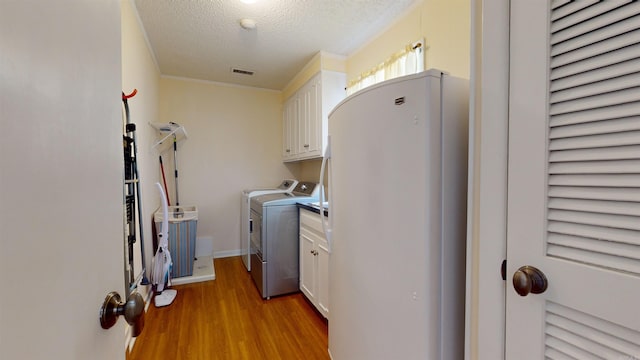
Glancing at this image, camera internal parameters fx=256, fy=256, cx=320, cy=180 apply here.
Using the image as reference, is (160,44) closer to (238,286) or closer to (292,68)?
(292,68)

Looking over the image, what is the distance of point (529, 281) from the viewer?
0.63 meters

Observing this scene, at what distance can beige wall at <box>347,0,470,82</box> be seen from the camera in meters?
1.55

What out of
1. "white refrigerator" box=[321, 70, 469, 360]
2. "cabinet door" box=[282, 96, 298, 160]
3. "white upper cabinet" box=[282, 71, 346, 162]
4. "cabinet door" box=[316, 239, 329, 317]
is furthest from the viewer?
"cabinet door" box=[282, 96, 298, 160]

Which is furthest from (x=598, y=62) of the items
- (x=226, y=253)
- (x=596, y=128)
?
(x=226, y=253)

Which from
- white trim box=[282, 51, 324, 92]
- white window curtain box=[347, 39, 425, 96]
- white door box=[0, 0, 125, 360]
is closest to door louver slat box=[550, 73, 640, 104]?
white door box=[0, 0, 125, 360]

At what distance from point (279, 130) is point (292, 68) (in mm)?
1109

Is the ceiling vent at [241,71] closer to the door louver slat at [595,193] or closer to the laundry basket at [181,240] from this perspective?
the laundry basket at [181,240]

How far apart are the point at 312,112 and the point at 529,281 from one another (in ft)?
8.46

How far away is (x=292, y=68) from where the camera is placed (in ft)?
10.3

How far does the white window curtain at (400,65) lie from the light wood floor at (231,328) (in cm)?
209

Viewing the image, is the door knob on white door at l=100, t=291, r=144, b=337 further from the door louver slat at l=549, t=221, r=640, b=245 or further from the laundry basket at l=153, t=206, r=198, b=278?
the laundry basket at l=153, t=206, r=198, b=278

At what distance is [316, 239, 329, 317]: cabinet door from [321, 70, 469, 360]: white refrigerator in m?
0.80

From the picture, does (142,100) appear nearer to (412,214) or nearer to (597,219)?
(412,214)

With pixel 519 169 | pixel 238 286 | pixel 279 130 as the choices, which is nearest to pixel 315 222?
pixel 238 286
